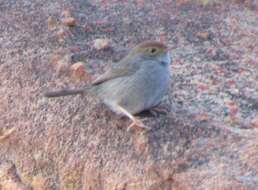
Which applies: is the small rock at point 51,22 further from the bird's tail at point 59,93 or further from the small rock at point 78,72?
the bird's tail at point 59,93

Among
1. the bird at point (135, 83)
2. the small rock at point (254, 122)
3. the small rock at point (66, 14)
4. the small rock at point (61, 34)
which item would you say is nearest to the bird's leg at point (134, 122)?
the bird at point (135, 83)

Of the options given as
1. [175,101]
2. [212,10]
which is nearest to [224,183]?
[175,101]

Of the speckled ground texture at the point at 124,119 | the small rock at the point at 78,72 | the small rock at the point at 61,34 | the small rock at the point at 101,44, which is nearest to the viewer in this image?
the speckled ground texture at the point at 124,119

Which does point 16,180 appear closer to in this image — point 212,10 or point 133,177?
point 133,177

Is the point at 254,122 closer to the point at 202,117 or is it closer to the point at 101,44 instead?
the point at 202,117

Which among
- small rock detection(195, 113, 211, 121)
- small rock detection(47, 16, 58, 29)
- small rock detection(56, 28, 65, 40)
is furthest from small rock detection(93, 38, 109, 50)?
small rock detection(195, 113, 211, 121)

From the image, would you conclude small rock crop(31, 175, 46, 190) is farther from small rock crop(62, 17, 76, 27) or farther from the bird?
small rock crop(62, 17, 76, 27)
